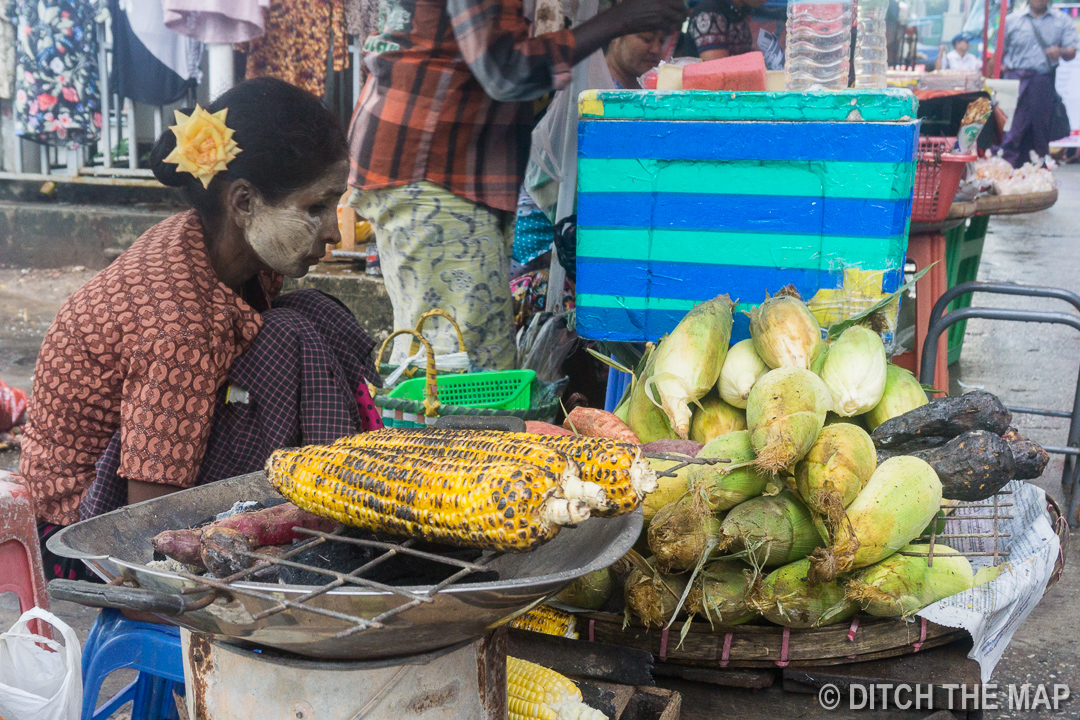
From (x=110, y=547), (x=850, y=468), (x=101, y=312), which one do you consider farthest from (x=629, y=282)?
(x=110, y=547)

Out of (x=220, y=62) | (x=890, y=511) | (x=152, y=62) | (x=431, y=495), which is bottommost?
(x=890, y=511)

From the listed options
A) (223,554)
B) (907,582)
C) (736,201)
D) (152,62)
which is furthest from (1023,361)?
(152,62)

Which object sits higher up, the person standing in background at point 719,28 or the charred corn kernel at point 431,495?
the person standing in background at point 719,28

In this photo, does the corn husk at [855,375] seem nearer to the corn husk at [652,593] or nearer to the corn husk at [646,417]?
the corn husk at [646,417]

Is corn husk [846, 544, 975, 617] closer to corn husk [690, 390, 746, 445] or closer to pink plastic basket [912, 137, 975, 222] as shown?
corn husk [690, 390, 746, 445]

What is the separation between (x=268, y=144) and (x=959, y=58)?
15291mm

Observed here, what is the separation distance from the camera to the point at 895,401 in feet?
7.79

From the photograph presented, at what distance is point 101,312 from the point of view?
1.93m

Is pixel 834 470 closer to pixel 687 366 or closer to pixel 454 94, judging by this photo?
pixel 687 366

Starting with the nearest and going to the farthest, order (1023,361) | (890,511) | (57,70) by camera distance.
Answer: (890,511) → (1023,361) → (57,70)

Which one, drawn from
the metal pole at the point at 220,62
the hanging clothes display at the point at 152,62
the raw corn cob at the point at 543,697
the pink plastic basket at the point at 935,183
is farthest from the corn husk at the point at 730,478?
the hanging clothes display at the point at 152,62

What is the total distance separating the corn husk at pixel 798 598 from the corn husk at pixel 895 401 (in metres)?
0.57

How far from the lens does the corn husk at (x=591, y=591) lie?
2.05 metres

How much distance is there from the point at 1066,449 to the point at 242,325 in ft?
10.5
